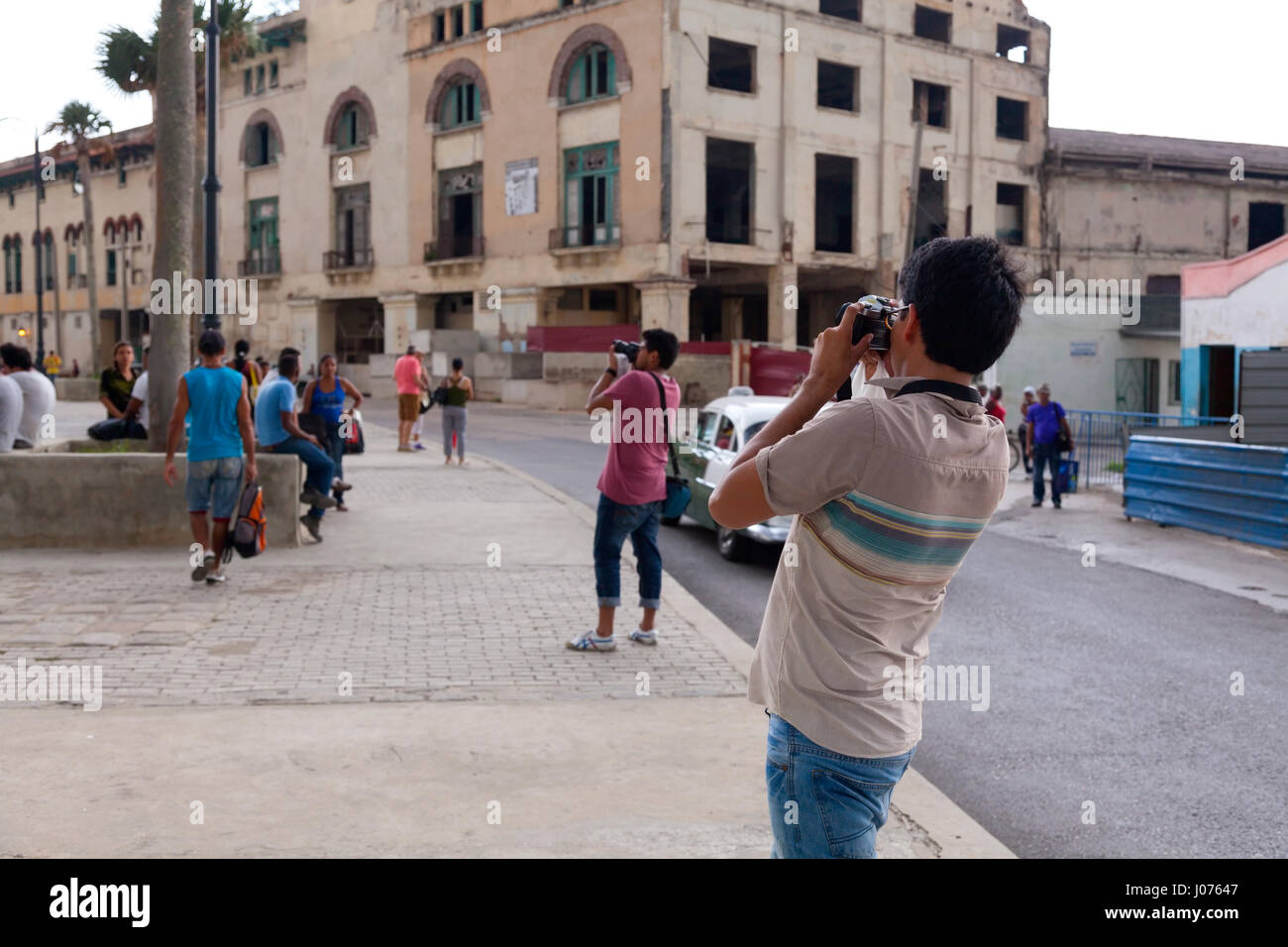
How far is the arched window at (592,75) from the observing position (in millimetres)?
39125

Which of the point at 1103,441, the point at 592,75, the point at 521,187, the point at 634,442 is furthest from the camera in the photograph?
the point at 521,187

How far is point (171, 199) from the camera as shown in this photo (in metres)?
12.4

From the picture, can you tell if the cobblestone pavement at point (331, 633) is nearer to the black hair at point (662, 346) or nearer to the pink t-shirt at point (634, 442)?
the pink t-shirt at point (634, 442)

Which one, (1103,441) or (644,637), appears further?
(1103,441)

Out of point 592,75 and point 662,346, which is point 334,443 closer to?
point 662,346

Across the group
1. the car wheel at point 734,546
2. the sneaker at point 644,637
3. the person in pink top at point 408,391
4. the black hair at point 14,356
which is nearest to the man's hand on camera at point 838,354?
the sneaker at point 644,637

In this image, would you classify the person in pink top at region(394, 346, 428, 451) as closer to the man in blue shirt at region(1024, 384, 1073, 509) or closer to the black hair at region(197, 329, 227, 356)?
the man in blue shirt at region(1024, 384, 1073, 509)

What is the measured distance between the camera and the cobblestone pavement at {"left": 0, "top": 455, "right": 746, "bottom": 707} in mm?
6469

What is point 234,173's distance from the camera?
54844mm

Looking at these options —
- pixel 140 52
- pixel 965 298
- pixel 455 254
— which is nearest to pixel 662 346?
pixel 965 298

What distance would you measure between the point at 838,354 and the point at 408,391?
21184 millimetres

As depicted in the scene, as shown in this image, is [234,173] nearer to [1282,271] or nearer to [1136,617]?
[1282,271]

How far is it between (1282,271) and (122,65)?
25531 mm
